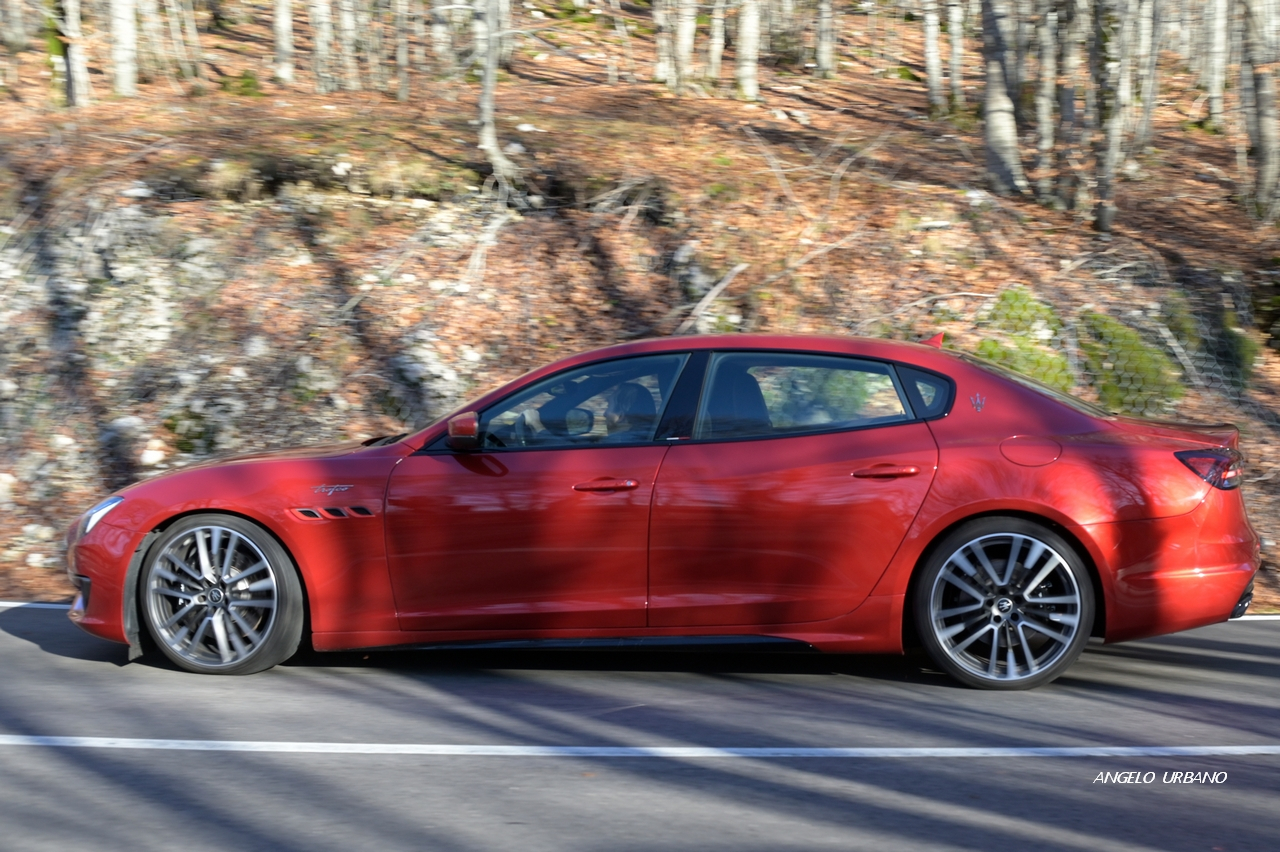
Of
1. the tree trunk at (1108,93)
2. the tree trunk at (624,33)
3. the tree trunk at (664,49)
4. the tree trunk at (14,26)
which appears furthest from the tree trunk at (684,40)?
the tree trunk at (14,26)

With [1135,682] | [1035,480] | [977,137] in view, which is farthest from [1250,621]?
[977,137]

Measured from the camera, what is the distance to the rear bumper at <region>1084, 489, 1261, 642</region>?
524 cm

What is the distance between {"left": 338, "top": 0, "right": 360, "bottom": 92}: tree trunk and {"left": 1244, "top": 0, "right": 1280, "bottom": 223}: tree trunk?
10.6 m

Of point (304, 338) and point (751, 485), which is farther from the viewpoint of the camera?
point (304, 338)

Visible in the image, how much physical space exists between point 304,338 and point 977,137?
8920 mm

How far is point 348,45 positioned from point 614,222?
6343 mm

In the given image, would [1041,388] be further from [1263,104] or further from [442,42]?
[442,42]

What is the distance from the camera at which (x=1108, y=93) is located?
1190 centimetres

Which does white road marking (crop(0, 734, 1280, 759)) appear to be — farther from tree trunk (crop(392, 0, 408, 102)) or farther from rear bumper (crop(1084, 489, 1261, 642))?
tree trunk (crop(392, 0, 408, 102))

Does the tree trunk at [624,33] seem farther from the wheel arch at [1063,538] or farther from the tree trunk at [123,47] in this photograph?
the wheel arch at [1063,538]

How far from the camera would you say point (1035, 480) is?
17.3ft

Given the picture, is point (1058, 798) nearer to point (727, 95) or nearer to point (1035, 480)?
point (1035, 480)

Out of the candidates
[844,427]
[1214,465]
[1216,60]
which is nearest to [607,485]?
[844,427]

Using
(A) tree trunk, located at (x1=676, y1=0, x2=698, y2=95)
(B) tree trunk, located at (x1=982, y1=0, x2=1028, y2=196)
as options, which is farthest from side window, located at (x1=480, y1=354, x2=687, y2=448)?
(A) tree trunk, located at (x1=676, y1=0, x2=698, y2=95)
